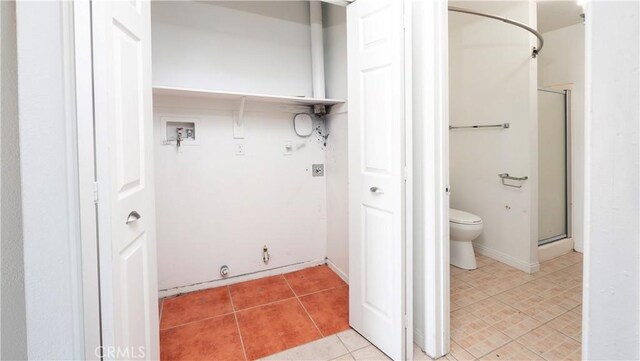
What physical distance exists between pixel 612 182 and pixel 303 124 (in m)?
2.22

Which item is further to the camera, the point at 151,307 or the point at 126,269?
the point at 151,307

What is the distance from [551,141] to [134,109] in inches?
136

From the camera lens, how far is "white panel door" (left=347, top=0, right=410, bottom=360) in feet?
4.71

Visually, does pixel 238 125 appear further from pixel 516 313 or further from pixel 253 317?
pixel 516 313

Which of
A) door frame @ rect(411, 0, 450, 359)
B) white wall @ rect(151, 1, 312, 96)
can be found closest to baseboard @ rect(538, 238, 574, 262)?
door frame @ rect(411, 0, 450, 359)

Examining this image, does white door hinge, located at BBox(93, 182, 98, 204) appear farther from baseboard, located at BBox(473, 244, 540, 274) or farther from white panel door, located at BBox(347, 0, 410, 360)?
baseboard, located at BBox(473, 244, 540, 274)

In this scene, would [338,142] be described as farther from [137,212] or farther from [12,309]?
[12,309]

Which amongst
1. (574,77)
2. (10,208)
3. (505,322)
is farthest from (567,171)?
(10,208)

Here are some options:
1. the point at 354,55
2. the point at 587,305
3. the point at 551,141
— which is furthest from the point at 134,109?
the point at 551,141

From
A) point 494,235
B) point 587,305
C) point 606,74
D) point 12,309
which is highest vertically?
point 606,74

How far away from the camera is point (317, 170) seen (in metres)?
2.70

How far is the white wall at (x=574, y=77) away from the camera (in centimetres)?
285

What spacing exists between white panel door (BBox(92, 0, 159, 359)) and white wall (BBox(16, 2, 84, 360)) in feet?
0.23

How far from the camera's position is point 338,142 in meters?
2.50
